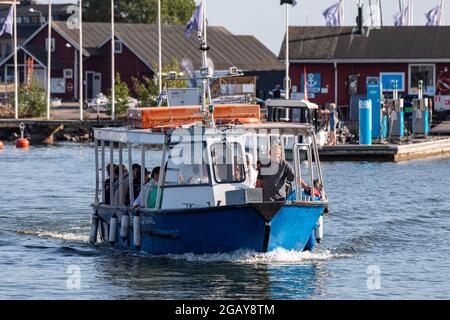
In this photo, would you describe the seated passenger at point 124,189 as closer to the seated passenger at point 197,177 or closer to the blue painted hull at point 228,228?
the blue painted hull at point 228,228

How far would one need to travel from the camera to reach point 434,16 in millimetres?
90562

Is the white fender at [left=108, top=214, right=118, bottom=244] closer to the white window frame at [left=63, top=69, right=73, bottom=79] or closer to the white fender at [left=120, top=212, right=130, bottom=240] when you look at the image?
the white fender at [left=120, top=212, right=130, bottom=240]

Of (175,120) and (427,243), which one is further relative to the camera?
(427,243)

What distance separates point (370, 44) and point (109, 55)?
116ft

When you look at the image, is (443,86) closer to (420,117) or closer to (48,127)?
(420,117)

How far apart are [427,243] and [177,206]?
23.7ft

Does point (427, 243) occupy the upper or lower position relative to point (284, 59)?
lower

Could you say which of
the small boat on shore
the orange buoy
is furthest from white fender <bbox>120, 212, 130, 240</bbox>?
the orange buoy

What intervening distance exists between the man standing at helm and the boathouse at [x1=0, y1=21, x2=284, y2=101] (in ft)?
239

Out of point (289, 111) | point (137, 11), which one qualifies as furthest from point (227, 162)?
point (137, 11)

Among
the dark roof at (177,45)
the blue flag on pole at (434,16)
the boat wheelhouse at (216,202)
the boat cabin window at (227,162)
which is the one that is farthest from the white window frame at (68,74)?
the boat cabin window at (227,162)

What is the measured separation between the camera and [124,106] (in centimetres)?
7750
